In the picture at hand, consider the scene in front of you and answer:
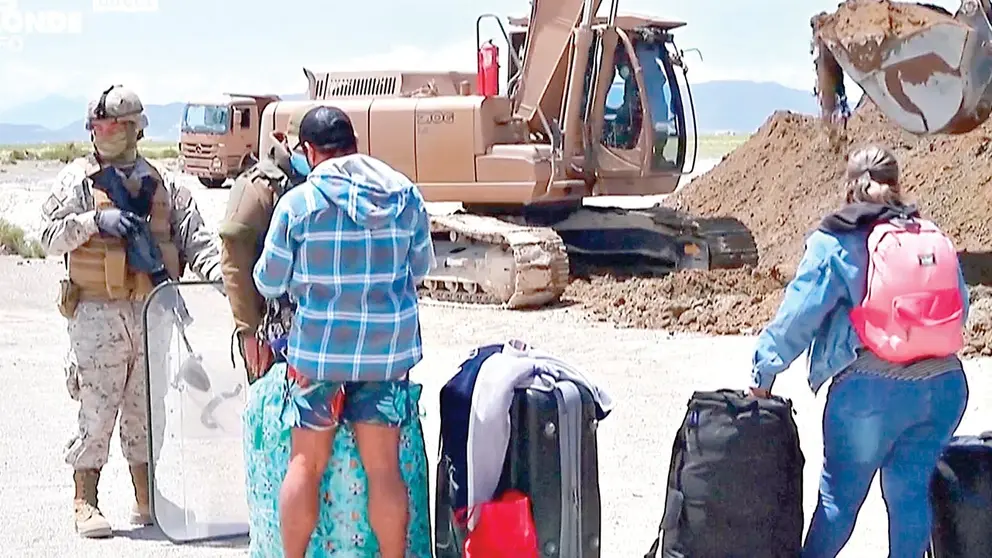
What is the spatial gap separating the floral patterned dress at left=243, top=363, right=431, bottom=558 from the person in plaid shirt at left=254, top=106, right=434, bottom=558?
0.14 feet

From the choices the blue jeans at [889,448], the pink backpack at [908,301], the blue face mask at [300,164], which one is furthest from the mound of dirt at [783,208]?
the blue face mask at [300,164]

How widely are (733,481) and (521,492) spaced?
678 millimetres

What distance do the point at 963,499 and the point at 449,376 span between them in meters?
5.57

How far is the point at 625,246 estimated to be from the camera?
15.2 meters

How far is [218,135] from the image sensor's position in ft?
117

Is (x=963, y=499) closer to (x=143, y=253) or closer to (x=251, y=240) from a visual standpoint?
(x=251, y=240)

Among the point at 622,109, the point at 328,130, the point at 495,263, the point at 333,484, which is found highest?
the point at 328,130

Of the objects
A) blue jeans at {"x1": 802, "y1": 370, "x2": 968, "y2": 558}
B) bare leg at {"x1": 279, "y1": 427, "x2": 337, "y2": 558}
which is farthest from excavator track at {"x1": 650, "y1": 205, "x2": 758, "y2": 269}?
bare leg at {"x1": 279, "y1": 427, "x2": 337, "y2": 558}

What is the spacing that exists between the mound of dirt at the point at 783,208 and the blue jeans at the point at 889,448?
6.09m

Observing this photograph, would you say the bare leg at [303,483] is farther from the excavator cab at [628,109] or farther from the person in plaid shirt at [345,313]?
the excavator cab at [628,109]

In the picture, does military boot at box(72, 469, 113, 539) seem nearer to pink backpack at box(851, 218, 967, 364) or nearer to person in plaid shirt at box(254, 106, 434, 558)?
person in plaid shirt at box(254, 106, 434, 558)

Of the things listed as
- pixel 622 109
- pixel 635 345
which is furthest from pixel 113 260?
pixel 622 109

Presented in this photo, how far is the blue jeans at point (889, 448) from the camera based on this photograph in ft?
15.3

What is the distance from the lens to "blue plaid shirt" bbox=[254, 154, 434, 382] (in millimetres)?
4402
